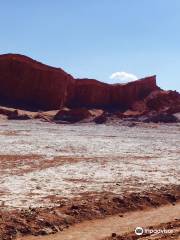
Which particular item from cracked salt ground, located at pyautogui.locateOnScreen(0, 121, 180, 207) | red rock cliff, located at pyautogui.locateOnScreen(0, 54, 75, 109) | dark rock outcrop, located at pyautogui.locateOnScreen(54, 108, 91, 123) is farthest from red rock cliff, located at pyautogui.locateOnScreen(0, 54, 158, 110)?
cracked salt ground, located at pyautogui.locateOnScreen(0, 121, 180, 207)

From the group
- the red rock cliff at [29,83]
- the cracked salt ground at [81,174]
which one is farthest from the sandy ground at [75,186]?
the red rock cliff at [29,83]

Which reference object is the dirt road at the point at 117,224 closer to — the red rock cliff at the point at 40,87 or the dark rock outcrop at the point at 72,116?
the dark rock outcrop at the point at 72,116

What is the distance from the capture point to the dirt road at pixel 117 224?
9.39 metres

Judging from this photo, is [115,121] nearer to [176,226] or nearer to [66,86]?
[66,86]

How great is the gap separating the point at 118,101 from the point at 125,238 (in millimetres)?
75863

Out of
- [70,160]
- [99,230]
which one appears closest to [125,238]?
[99,230]

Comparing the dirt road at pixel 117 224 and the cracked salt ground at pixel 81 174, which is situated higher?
the cracked salt ground at pixel 81 174

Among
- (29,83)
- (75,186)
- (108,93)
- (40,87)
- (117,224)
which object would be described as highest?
(29,83)

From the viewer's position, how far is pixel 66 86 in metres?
80.9

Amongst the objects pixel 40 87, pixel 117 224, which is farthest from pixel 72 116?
pixel 117 224

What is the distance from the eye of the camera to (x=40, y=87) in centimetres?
7788

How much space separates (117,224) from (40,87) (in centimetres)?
6847

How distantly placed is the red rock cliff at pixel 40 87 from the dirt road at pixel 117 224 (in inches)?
2527

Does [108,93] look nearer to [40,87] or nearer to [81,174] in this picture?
[40,87]
